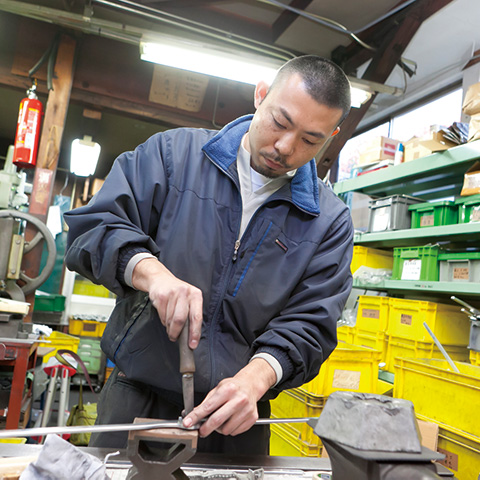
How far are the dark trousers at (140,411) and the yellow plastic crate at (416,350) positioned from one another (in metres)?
1.69

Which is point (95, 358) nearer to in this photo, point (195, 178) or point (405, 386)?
point (405, 386)

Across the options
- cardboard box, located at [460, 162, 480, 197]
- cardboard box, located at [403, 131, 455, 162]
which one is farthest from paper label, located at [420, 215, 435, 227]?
cardboard box, located at [403, 131, 455, 162]

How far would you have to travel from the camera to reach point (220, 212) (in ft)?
4.13

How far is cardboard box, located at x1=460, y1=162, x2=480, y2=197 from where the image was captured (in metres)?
2.55

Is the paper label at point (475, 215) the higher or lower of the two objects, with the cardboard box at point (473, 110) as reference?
lower

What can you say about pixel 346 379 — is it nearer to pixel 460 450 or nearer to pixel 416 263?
pixel 460 450

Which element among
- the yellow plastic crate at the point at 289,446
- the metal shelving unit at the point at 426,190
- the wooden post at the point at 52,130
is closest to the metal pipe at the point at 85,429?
the yellow plastic crate at the point at 289,446

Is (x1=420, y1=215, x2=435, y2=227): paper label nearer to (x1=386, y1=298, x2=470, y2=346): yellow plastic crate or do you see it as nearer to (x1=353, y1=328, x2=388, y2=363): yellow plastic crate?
(x1=386, y1=298, x2=470, y2=346): yellow plastic crate

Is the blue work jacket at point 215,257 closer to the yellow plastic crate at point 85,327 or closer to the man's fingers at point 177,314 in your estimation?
the man's fingers at point 177,314

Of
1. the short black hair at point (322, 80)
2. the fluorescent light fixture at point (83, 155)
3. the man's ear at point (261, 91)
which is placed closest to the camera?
the short black hair at point (322, 80)

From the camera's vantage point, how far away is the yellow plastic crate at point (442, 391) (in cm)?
196

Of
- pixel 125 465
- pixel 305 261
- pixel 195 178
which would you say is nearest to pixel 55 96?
pixel 195 178

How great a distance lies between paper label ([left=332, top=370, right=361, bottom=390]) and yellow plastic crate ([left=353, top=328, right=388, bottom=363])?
14.6 inches

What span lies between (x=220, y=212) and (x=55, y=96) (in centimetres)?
319
